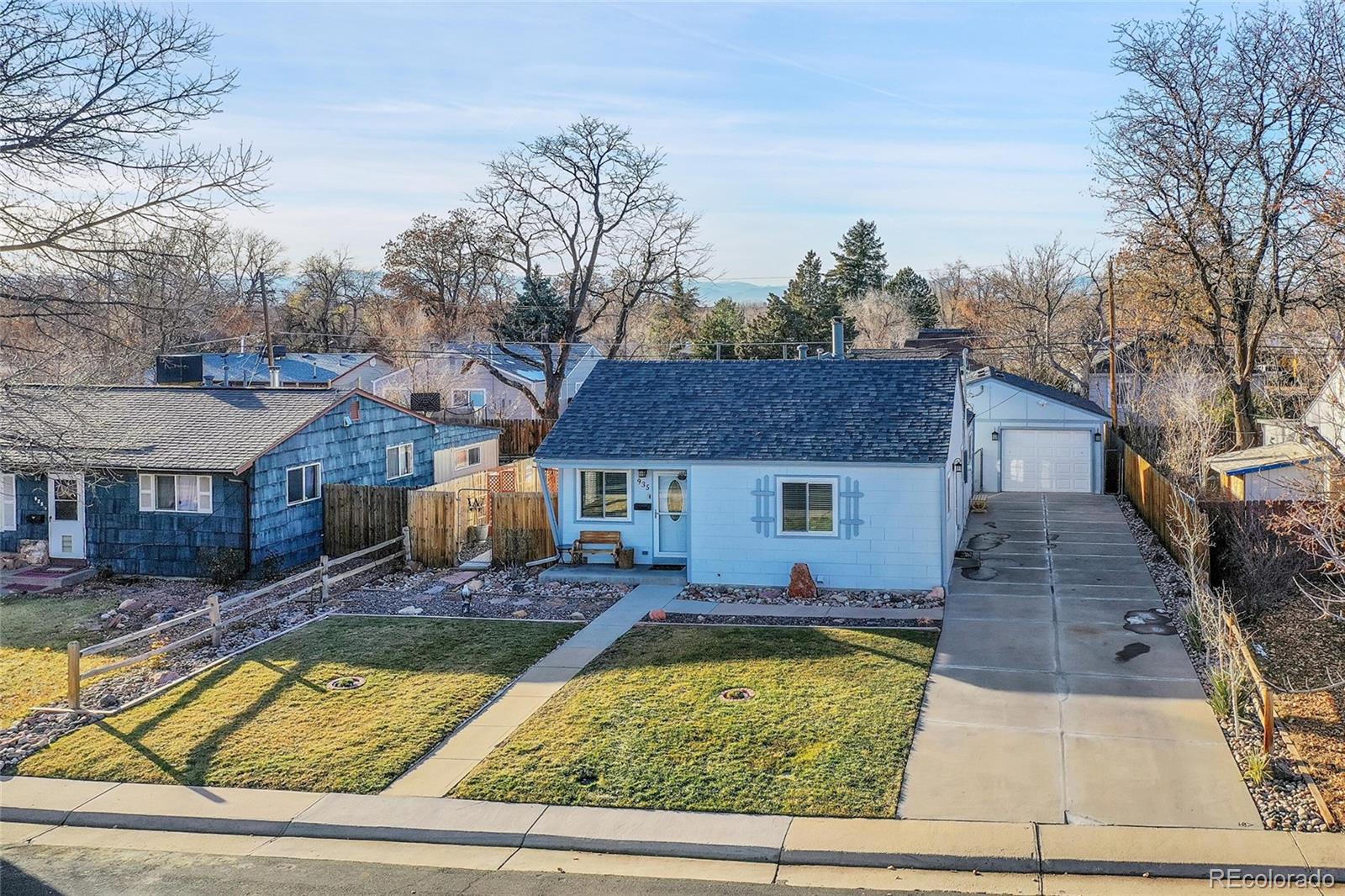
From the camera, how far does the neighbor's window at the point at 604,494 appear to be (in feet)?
71.1

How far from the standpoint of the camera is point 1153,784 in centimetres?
1055

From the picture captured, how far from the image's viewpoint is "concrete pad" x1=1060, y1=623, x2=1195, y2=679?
47.6 ft

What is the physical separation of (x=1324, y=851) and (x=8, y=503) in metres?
24.8

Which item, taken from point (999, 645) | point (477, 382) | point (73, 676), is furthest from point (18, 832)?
point (477, 382)

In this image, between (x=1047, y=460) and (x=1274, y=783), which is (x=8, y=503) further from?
(x=1047, y=460)

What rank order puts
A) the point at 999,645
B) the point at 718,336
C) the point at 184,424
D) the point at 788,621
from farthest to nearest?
the point at 718,336, the point at 184,424, the point at 788,621, the point at 999,645

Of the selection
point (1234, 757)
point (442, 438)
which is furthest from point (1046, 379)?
point (1234, 757)

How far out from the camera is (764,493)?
20.2 m

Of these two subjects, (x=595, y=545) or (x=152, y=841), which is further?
(x=595, y=545)

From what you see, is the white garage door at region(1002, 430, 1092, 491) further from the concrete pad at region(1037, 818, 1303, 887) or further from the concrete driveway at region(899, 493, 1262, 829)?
the concrete pad at region(1037, 818, 1303, 887)

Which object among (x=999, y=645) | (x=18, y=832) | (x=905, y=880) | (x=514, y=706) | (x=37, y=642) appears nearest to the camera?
(x=905, y=880)

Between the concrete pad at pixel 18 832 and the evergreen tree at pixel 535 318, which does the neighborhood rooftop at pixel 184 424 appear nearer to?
the concrete pad at pixel 18 832

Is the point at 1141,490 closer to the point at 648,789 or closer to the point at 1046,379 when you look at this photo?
the point at 648,789

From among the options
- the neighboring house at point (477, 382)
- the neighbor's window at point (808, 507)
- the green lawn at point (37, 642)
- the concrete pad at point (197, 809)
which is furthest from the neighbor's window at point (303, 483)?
the neighboring house at point (477, 382)
